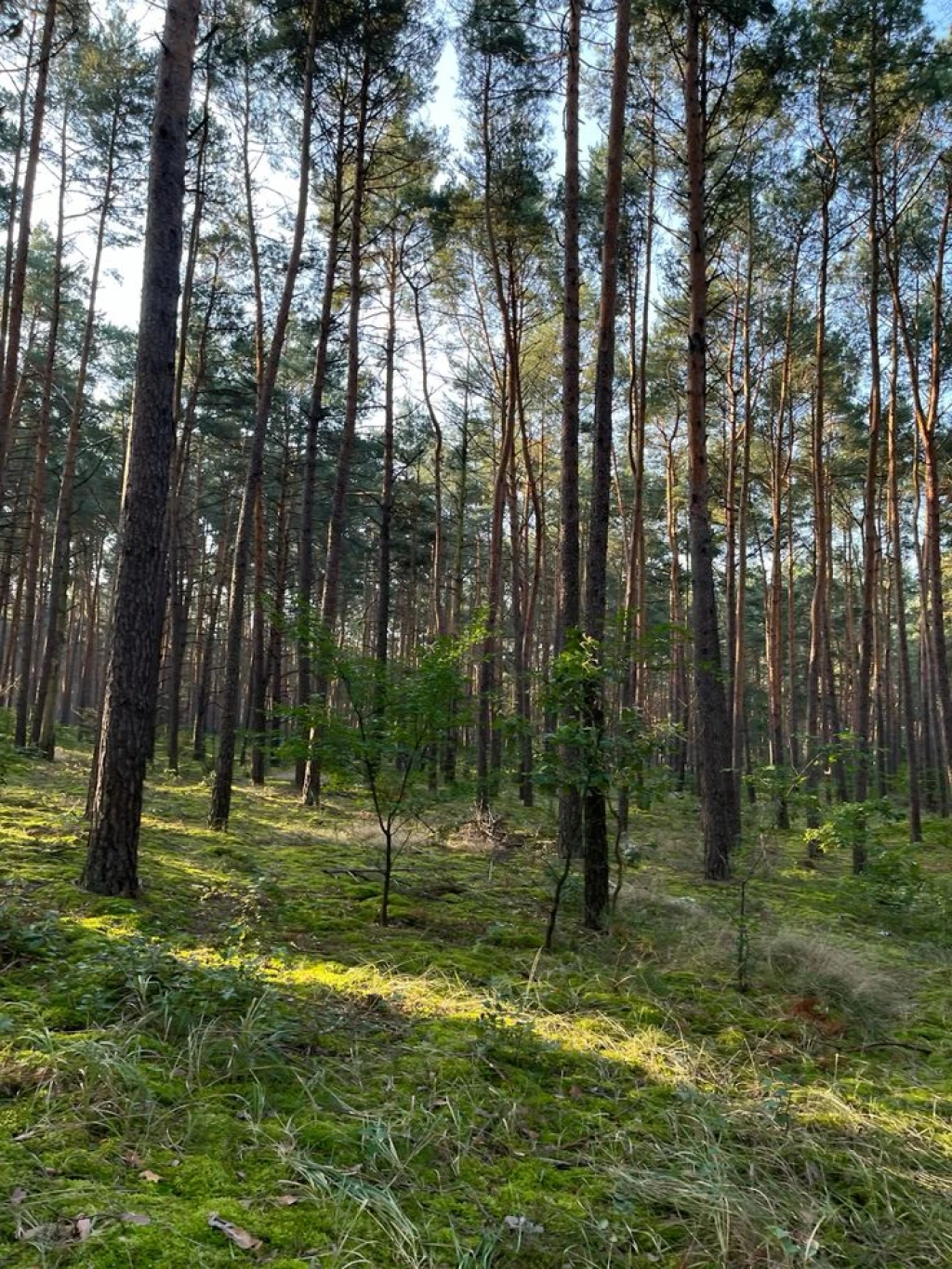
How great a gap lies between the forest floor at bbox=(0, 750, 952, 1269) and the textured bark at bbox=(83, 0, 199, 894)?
48cm

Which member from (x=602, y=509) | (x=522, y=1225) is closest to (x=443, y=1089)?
(x=522, y=1225)

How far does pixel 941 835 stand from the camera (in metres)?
15.8

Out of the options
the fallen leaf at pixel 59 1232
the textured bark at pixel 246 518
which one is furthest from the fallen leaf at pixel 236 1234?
the textured bark at pixel 246 518

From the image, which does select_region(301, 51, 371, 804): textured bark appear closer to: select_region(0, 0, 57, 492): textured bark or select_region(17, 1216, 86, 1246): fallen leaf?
select_region(0, 0, 57, 492): textured bark

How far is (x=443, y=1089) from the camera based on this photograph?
9.64 feet

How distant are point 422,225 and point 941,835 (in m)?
17.2

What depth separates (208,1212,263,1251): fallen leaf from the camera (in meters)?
1.90

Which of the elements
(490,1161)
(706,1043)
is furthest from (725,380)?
(490,1161)

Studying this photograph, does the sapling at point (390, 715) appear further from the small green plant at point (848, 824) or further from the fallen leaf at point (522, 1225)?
the small green plant at point (848, 824)

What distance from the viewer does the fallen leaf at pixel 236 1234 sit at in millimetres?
1902

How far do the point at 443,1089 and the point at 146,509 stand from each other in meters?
4.26

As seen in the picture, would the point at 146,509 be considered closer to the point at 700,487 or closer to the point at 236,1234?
the point at 236,1234

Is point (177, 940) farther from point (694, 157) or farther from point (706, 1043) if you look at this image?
point (694, 157)

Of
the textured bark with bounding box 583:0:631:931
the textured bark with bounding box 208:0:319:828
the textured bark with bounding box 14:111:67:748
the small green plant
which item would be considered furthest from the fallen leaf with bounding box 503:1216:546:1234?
the textured bark with bounding box 14:111:67:748
